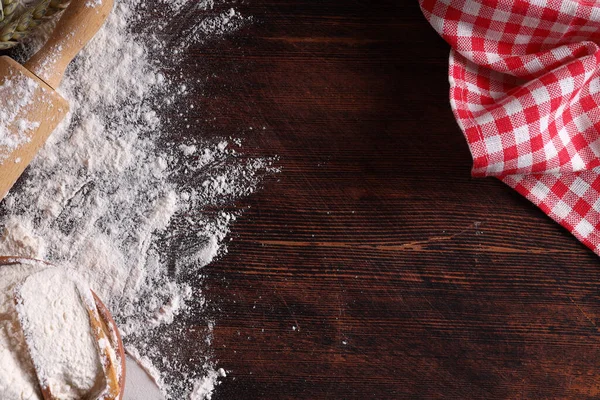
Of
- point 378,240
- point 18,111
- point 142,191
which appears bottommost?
point 378,240

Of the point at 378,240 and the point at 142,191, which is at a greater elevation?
the point at 142,191

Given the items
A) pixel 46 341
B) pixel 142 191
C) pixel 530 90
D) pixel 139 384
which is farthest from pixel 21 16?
pixel 530 90

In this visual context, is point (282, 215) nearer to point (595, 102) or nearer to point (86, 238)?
point (86, 238)

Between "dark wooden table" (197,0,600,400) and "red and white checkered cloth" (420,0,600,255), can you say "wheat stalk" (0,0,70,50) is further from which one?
"red and white checkered cloth" (420,0,600,255)

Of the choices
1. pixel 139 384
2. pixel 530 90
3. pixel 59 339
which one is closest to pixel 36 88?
pixel 59 339

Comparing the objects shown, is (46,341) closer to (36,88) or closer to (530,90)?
(36,88)

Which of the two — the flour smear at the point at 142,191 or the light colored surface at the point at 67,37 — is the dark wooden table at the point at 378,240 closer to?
the flour smear at the point at 142,191

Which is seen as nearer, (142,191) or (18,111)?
(18,111)
